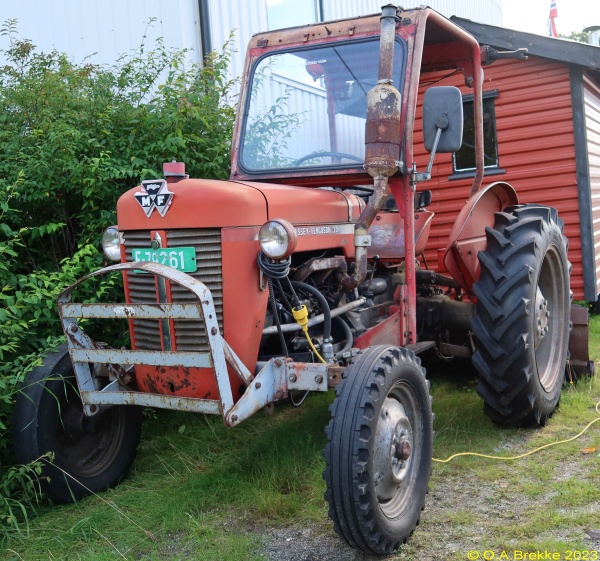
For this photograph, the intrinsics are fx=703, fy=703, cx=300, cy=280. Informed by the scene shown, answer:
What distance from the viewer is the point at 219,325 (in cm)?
308

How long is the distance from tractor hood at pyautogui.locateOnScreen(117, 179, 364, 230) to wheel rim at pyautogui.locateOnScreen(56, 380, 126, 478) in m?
0.97

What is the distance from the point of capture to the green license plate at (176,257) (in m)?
3.07

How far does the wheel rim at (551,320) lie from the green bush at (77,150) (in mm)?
2313

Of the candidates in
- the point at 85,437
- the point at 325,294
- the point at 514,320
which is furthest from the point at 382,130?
the point at 85,437

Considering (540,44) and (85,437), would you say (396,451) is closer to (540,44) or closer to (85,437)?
(85,437)

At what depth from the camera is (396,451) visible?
294 centimetres

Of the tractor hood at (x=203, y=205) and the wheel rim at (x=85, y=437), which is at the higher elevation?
the tractor hood at (x=203, y=205)

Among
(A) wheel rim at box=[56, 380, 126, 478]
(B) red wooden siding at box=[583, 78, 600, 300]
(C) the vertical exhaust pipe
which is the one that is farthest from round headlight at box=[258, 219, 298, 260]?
(B) red wooden siding at box=[583, 78, 600, 300]

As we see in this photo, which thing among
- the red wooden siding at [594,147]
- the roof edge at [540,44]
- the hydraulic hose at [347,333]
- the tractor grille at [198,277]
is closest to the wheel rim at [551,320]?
the hydraulic hose at [347,333]

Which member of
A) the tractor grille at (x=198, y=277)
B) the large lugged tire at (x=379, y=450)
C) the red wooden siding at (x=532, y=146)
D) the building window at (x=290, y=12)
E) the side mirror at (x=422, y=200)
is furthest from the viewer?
the building window at (x=290, y=12)

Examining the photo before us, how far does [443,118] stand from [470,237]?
3.92ft

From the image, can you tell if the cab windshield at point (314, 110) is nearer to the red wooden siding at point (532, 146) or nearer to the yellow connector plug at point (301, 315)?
the yellow connector plug at point (301, 315)

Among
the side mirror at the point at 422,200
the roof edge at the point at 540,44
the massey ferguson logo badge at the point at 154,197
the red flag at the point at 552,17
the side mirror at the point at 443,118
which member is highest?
the red flag at the point at 552,17

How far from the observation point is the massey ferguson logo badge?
10.1 feet
